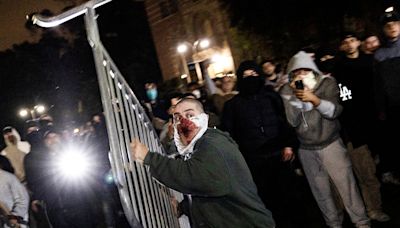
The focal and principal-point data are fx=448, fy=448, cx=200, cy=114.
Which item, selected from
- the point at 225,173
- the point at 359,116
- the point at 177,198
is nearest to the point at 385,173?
the point at 359,116

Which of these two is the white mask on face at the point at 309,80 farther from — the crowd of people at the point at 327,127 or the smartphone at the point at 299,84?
the smartphone at the point at 299,84

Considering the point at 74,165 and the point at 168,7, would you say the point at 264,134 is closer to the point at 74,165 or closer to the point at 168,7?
the point at 74,165

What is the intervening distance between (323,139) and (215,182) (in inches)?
90.5

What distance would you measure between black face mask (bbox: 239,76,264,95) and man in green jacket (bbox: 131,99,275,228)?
2272 mm

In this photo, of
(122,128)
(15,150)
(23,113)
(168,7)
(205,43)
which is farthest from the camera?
(23,113)

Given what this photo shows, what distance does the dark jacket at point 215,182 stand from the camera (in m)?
2.80

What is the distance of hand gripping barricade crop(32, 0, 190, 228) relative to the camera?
2.40 m

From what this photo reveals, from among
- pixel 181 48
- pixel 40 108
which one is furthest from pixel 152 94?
pixel 40 108

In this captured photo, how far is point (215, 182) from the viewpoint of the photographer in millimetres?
2826

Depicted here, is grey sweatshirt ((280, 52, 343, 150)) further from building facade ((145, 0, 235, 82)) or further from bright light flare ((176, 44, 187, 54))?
bright light flare ((176, 44, 187, 54))

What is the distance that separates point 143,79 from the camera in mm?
30266

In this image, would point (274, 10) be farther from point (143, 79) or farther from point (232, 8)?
point (143, 79)

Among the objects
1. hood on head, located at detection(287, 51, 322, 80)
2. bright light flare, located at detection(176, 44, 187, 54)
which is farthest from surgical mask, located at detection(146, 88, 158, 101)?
bright light flare, located at detection(176, 44, 187, 54)

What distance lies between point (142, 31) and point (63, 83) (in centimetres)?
829
